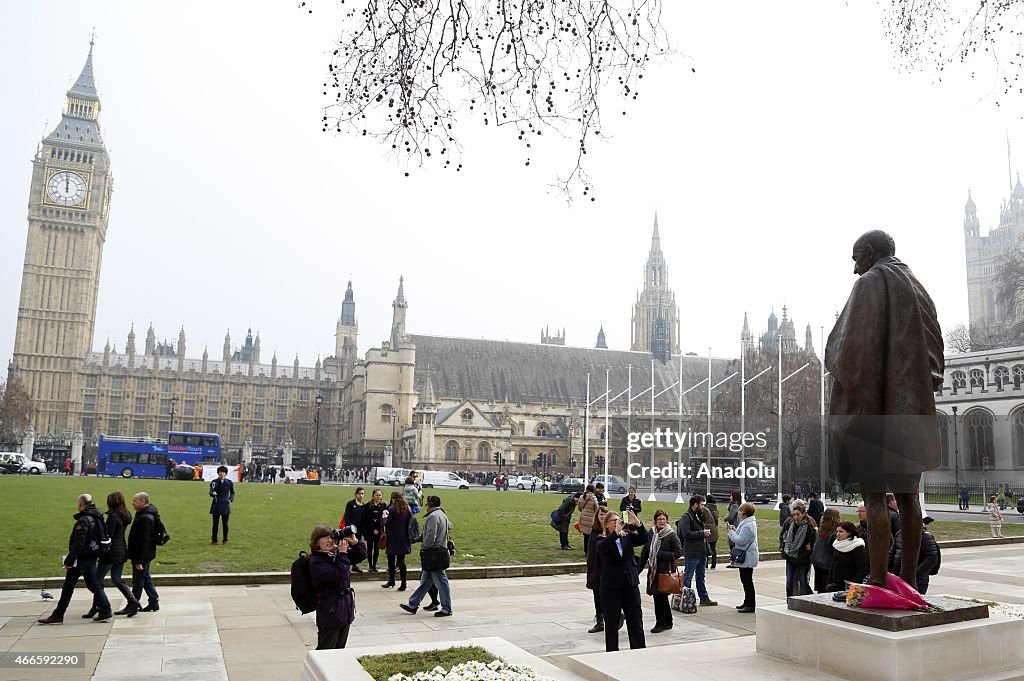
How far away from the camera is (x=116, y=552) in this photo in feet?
32.4

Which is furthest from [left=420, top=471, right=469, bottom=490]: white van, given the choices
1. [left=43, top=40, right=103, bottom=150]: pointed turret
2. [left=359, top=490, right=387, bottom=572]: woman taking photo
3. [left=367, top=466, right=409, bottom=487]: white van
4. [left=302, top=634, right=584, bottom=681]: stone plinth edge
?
[left=43, top=40, right=103, bottom=150]: pointed turret

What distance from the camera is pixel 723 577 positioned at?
577 inches

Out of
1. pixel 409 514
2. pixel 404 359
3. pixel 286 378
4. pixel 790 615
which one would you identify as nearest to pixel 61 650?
pixel 409 514

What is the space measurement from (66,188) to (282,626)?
106 metres

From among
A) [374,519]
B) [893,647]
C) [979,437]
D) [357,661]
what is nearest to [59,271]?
[979,437]

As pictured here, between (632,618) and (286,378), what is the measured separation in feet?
339

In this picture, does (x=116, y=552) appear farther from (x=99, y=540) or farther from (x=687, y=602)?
(x=687, y=602)

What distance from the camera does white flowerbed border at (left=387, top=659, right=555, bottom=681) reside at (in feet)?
17.0

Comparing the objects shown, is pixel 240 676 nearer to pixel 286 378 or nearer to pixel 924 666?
pixel 924 666

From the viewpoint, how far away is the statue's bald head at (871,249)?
6305 mm

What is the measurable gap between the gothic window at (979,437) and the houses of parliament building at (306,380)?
3075cm

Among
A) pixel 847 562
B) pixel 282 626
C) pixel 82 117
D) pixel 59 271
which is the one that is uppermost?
pixel 82 117

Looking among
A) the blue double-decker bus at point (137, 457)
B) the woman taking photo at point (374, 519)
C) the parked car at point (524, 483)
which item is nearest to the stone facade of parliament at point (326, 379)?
the parked car at point (524, 483)

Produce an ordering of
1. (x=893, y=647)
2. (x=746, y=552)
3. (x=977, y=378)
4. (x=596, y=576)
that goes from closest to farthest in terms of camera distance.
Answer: (x=893, y=647) → (x=596, y=576) → (x=746, y=552) → (x=977, y=378)
